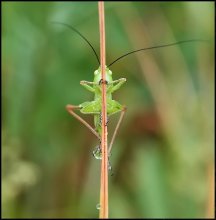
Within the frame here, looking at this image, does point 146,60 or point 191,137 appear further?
point 146,60

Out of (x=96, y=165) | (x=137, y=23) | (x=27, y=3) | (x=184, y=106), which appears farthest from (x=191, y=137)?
(x=27, y=3)

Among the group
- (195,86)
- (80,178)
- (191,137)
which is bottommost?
(80,178)

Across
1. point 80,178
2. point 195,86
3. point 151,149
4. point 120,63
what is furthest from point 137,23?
point 80,178

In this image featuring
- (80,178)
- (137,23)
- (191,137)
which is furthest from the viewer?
(137,23)

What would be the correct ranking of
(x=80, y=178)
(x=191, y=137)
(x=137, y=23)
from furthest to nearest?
(x=137, y=23) < (x=80, y=178) < (x=191, y=137)

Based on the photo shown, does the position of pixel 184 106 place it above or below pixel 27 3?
below

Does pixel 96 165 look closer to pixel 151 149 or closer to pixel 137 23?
pixel 151 149
